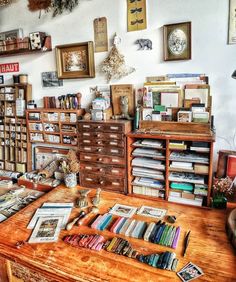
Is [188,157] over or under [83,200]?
over

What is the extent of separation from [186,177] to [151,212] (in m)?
0.44

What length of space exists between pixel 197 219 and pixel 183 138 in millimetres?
670

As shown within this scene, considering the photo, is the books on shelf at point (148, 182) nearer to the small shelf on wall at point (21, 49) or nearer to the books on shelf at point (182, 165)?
the books on shelf at point (182, 165)

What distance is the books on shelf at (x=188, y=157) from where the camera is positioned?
2098 millimetres

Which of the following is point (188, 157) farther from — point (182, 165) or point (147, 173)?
point (147, 173)

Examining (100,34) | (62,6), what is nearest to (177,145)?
(100,34)

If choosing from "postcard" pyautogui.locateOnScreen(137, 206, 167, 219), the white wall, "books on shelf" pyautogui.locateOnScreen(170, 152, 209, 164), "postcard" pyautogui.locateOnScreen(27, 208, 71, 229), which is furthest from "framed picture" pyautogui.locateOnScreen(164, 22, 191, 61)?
"postcard" pyautogui.locateOnScreen(27, 208, 71, 229)

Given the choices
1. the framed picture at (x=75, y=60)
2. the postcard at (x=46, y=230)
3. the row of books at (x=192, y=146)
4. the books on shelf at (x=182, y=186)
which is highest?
the framed picture at (x=75, y=60)

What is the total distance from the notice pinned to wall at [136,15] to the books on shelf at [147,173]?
1.37m

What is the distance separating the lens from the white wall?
2.16 meters

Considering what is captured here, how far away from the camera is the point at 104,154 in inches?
96.8

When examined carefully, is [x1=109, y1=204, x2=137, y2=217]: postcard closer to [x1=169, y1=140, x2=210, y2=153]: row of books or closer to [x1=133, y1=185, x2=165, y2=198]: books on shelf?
[x1=133, y1=185, x2=165, y2=198]: books on shelf

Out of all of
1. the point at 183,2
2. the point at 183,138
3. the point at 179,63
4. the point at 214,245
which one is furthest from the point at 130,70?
the point at 214,245

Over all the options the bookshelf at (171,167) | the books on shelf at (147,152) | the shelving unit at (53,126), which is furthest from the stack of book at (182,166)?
the shelving unit at (53,126)
